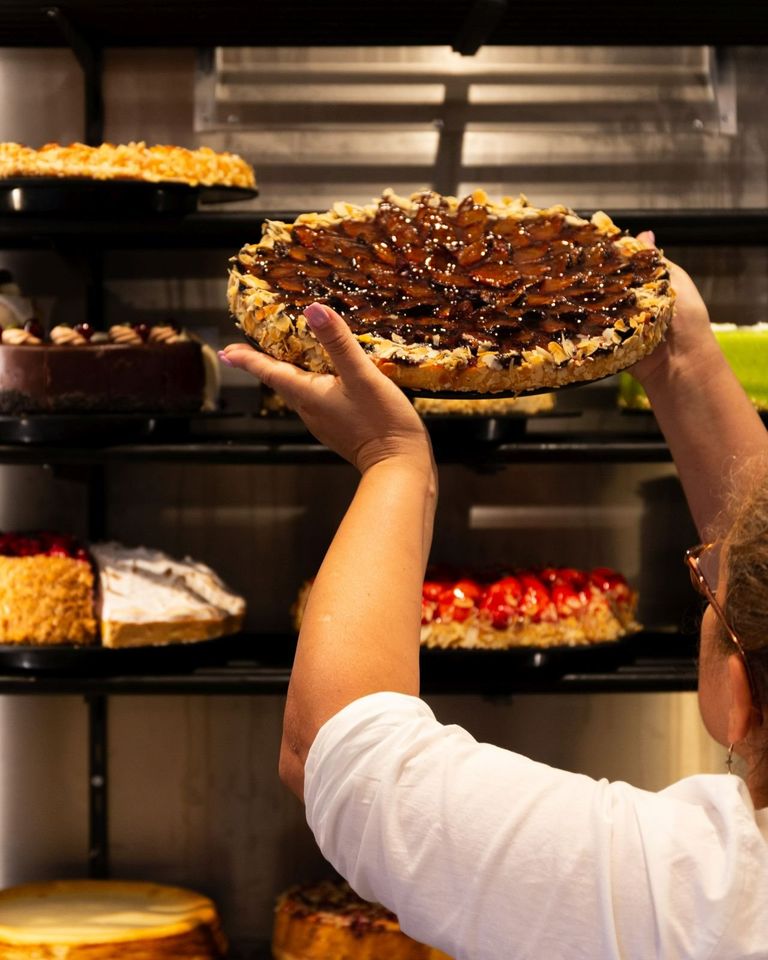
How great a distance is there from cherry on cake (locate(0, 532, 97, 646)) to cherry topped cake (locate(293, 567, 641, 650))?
1.21 ft

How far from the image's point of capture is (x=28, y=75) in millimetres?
2406

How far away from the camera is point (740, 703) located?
2.65ft

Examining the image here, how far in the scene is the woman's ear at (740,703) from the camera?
807 mm

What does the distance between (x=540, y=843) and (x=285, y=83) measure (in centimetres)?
198

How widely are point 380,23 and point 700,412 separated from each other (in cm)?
120

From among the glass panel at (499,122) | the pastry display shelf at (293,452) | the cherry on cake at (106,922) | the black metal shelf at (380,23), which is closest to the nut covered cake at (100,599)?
the pastry display shelf at (293,452)

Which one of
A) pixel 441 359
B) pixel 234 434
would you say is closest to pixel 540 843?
pixel 441 359

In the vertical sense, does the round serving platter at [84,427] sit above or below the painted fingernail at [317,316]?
below

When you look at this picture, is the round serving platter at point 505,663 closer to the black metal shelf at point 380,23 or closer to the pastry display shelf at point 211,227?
the pastry display shelf at point 211,227

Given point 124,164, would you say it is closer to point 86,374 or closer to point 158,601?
point 86,374

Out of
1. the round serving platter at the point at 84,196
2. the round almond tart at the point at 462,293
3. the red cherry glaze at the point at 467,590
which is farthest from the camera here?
the red cherry glaze at the point at 467,590

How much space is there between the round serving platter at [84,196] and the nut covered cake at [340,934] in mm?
1211

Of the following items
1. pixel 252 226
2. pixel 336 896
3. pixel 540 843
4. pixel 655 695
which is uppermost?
→ pixel 252 226

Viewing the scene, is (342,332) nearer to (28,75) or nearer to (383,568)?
(383,568)
